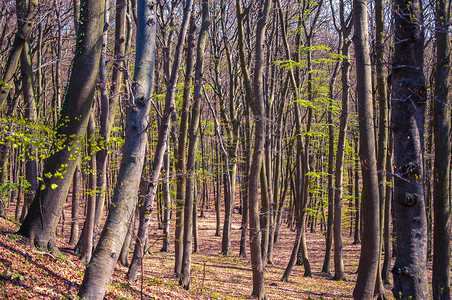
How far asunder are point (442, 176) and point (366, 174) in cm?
199

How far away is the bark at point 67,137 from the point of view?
708 cm

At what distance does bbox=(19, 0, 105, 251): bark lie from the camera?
708 centimetres

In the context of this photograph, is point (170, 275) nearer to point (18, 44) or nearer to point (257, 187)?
point (257, 187)

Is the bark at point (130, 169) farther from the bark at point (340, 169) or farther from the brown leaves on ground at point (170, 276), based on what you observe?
the bark at point (340, 169)

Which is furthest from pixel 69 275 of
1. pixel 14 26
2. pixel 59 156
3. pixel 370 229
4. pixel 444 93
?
pixel 14 26

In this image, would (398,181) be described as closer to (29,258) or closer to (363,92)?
(363,92)

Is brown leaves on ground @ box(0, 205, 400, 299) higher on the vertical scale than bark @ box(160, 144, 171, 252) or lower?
lower

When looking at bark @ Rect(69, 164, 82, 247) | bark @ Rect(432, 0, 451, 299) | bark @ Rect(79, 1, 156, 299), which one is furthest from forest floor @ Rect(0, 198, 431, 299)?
bark @ Rect(432, 0, 451, 299)

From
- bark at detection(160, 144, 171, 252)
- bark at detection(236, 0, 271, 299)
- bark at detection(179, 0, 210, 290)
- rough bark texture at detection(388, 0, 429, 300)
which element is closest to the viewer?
rough bark texture at detection(388, 0, 429, 300)

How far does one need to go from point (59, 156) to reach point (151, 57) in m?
2.98

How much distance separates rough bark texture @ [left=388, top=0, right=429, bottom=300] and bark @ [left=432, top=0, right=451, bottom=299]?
2.94 m

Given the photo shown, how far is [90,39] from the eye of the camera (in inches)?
296

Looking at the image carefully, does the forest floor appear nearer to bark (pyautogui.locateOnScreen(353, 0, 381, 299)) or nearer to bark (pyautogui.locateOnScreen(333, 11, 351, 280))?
bark (pyautogui.locateOnScreen(333, 11, 351, 280))

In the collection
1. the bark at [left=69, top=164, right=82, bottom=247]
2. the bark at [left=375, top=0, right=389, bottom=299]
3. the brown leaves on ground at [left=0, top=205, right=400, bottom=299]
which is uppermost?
the bark at [left=375, top=0, right=389, bottom=299]
